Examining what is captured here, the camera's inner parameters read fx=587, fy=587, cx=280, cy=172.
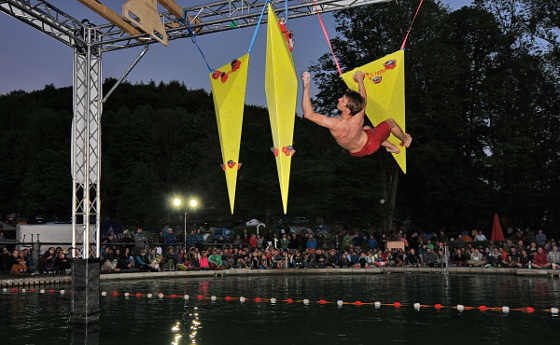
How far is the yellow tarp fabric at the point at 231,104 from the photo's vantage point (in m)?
9.94

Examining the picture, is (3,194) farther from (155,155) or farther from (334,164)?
(334,164)

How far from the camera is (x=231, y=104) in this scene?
10047mm

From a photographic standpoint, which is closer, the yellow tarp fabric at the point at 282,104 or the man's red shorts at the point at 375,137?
the yellow tarp fabric at the point at 282,104

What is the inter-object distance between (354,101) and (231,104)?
2206 millimetres

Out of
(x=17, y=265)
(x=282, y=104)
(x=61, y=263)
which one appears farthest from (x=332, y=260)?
(x=282, y=104)

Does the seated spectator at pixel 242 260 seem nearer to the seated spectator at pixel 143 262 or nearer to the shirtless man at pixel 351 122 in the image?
the seated spectator at pixel 143 262

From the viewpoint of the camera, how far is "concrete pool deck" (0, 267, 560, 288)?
627 inches

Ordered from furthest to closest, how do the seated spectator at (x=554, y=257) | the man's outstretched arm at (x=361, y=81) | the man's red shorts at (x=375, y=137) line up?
the seated spectator at (x=554, y=257)
the man's red shorts at (x=375, y=137)
the man's outstretched arm at (x=361, y=81)

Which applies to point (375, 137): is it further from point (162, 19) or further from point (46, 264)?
point (46, 264)

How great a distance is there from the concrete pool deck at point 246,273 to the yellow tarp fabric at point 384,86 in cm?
1107

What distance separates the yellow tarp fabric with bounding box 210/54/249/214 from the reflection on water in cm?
232

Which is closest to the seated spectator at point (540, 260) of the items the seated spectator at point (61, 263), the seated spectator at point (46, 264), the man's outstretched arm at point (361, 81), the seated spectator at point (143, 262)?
the seated spectator at point (143, 262)

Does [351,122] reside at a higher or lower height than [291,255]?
higher

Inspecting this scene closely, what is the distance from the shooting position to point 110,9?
Result: 10688 millimetres
